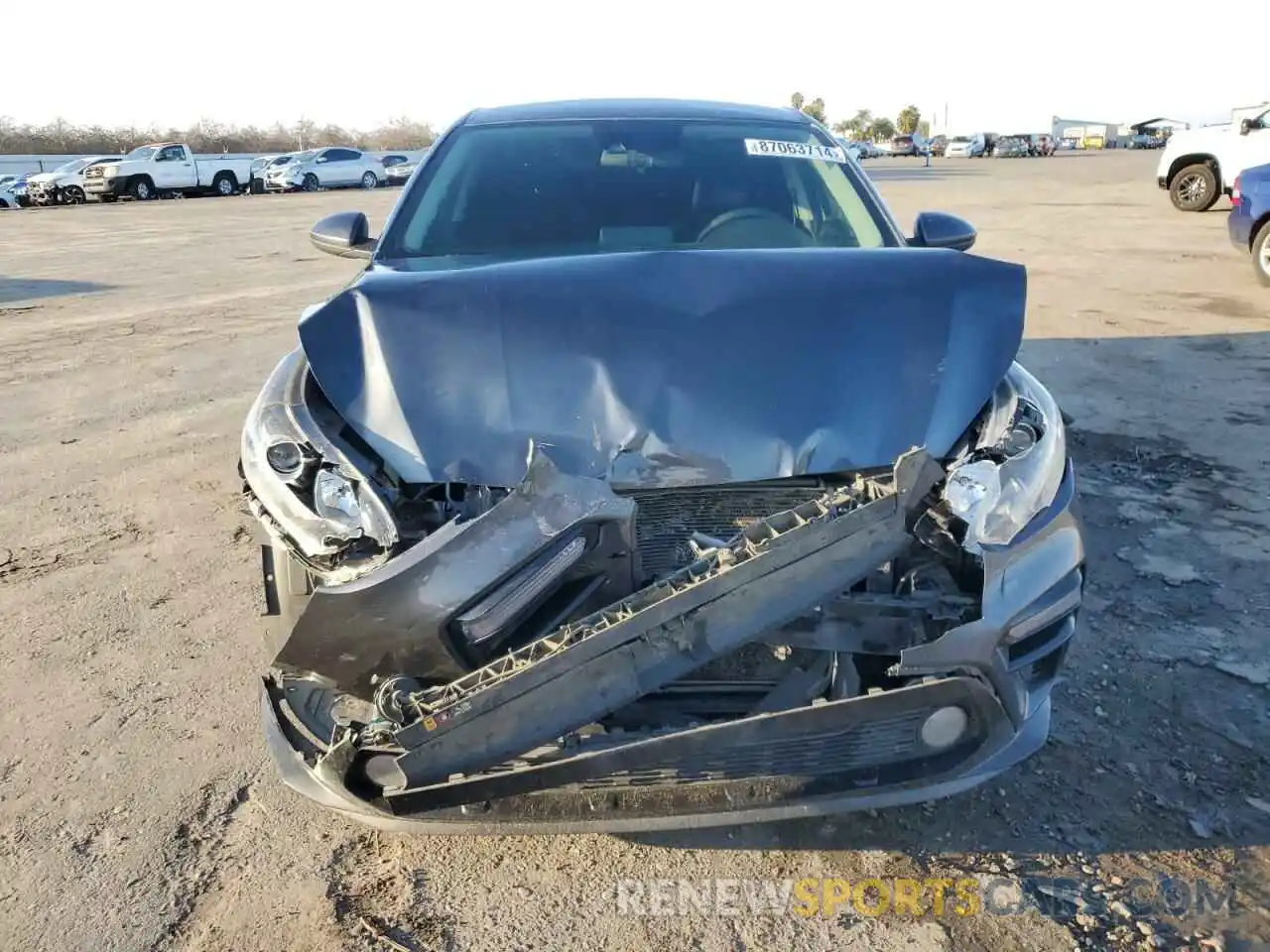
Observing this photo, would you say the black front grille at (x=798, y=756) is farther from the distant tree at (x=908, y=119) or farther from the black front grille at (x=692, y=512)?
the distant tree at (x=908, y=119)

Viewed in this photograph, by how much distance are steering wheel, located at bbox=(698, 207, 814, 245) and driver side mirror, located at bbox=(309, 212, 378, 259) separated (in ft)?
4.20

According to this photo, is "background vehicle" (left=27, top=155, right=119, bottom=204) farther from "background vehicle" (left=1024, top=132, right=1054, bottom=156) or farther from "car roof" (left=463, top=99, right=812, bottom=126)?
"background vehicle" (left=1024, top=132, right=1054, bottom=156)

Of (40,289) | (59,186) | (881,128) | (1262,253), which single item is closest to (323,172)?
(59,186)

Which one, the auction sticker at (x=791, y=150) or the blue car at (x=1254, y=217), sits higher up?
the auction sticker at (x=791, y=150)

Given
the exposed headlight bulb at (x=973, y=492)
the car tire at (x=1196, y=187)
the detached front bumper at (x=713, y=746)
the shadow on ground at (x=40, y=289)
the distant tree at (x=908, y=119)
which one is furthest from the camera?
the distant tree at (x=908, y=119)

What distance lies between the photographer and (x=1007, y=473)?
2121 millimetres

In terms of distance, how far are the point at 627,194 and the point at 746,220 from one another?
1.48ft

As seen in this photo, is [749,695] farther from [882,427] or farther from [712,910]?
[882,427]

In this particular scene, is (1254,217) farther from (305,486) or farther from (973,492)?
(305,486)

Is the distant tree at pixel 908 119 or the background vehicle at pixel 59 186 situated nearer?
the background vehicle at pixel 59 186

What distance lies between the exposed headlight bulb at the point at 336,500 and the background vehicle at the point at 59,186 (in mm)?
35348

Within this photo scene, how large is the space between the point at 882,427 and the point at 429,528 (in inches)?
42.9

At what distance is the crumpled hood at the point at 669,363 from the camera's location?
221cm

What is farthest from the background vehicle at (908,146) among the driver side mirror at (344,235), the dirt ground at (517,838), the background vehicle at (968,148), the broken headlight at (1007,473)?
the broken headlight at (1007,473)
